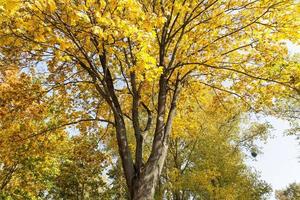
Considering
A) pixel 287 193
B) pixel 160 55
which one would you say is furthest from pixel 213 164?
pixel 287 193

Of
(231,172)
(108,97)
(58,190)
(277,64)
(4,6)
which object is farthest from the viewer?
(58,190)

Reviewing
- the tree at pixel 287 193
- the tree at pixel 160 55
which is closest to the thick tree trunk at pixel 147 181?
the tree at pixel 160 55

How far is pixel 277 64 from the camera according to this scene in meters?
6.76

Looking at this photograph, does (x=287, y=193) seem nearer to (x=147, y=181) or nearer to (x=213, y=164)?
(x=213, y=164)

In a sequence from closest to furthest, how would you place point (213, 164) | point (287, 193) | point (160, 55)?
point (160, 55)
point (213, 164)
point (287, 193)

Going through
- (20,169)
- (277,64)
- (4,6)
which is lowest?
(4,6)

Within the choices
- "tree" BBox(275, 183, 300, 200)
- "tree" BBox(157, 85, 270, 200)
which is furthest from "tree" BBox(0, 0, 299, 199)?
"tree" BBox(275, 183, 300, 200)

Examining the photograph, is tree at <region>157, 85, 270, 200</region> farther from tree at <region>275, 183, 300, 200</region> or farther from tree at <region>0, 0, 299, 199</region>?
tree at <region>275, 183, 300, 200</region>

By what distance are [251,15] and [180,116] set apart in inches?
143

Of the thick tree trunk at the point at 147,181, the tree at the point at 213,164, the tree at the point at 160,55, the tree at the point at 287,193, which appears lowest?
the thick tree trunk at the point at 147,181

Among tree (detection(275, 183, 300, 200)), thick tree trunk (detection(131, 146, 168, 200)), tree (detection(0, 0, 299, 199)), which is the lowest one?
thick tree trunk (detection(131, 146, 168, 200))

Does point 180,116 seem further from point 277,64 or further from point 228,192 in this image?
point 228,192

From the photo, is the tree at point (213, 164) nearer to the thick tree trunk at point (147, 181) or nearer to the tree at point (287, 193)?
the thick tree trunk at point (147, 181)

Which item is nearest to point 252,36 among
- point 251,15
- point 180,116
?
point 251,15
